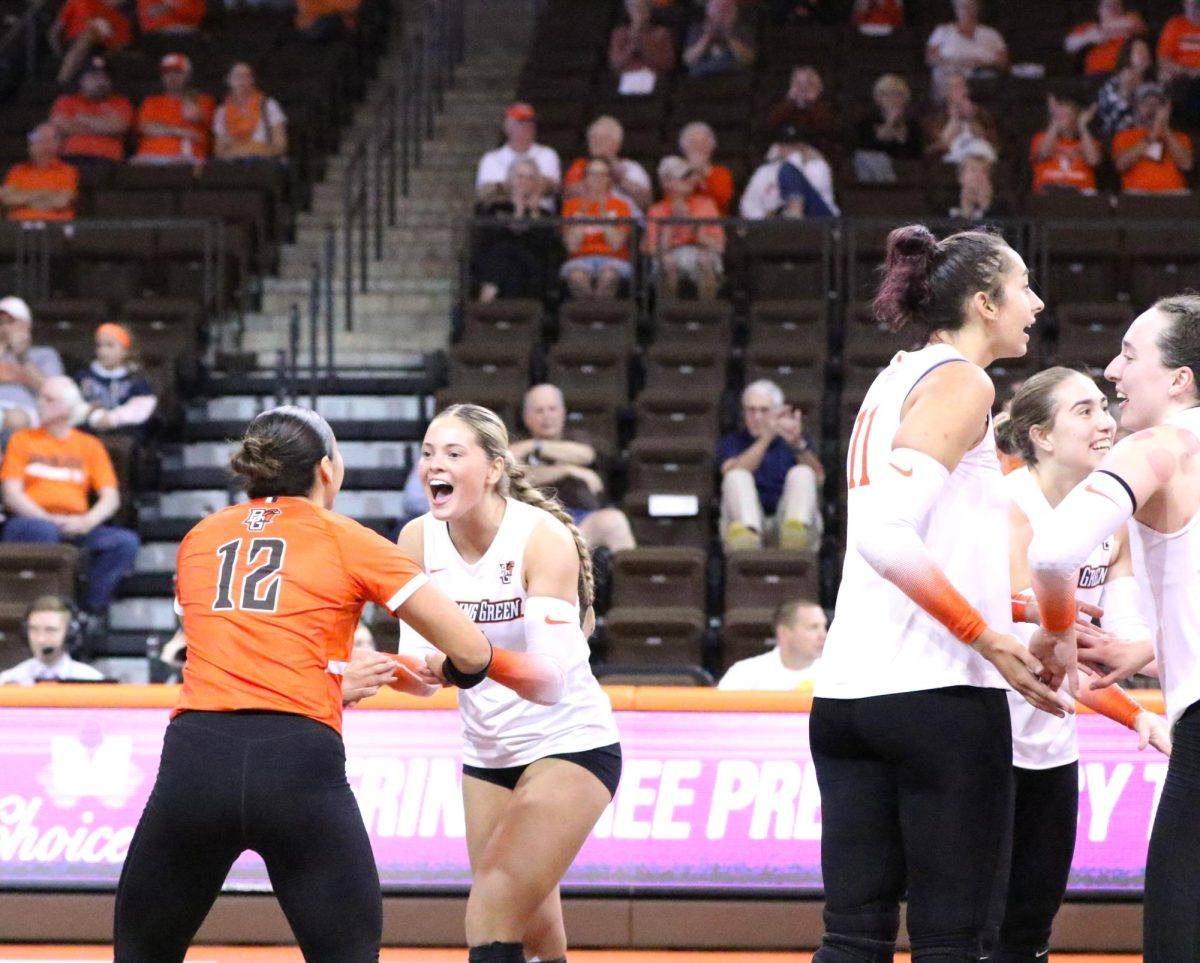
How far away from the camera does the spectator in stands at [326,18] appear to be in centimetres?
1580

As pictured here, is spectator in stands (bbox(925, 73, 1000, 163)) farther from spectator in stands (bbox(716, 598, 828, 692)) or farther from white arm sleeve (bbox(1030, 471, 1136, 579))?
white arm sleeve (bbox(1030, 471, 1136, 579))

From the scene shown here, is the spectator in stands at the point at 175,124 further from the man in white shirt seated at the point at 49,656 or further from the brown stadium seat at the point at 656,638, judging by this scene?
the brown stadium seat at the point at 656,638

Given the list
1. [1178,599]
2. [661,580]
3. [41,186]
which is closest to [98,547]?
[661,580]

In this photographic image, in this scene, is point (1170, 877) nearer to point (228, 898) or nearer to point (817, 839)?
point (817, 839)

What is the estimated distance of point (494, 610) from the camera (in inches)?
191

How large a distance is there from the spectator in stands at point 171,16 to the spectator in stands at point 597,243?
17.2 ft

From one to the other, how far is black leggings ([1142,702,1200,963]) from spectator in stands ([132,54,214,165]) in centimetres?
1162

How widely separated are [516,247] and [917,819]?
9.07 meters

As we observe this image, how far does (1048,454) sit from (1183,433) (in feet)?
4.03

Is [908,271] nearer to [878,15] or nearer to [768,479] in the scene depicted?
[768,479]

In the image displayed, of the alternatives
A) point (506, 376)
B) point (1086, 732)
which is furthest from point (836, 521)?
point (1086, 732)

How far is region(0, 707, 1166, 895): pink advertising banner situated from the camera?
690 centimetres

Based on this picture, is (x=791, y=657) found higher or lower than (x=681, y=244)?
lower

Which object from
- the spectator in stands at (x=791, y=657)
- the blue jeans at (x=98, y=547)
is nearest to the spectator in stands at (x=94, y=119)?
the blue jeans at (x=98, y=547)
